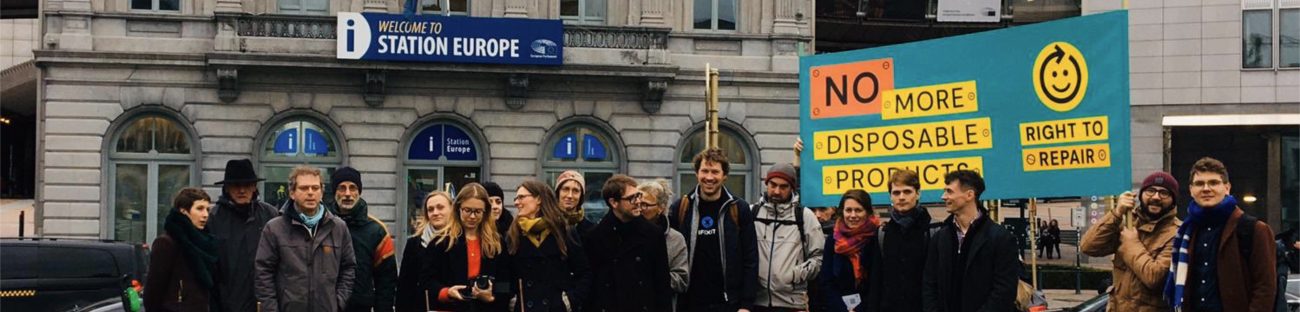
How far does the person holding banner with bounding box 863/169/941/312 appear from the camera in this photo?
1096 cm

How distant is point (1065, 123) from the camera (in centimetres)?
1281

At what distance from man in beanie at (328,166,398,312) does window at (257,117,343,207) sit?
70.2ft

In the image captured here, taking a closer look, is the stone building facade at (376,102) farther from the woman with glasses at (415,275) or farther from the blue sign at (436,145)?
the woman with glasses at (415,275)

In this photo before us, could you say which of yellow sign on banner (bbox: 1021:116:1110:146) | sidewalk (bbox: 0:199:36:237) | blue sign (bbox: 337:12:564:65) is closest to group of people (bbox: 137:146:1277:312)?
yellow sign on banner (bbox: 1021:116:1110:146)

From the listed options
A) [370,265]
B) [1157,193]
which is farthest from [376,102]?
[1157,193]

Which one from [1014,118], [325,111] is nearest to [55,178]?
[325,111]

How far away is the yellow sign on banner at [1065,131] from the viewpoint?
1259 cm

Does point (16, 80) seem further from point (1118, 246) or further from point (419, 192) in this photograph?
point (1118, 246)

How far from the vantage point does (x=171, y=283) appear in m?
11.5

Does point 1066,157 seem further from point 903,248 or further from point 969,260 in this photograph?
point 969,260

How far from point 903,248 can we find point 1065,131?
2556 mm

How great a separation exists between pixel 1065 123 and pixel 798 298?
2.77 meters

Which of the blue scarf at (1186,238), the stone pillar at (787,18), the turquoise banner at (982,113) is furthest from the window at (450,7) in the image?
the blue scarf at (1186,238)

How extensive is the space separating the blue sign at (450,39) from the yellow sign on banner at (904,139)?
65.0 feet
